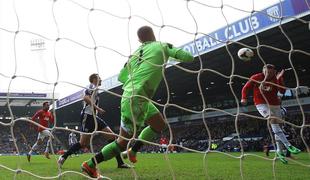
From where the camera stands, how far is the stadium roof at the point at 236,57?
11.2 m

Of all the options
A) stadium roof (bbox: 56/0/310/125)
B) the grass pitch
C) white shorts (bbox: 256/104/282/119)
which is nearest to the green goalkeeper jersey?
the grass pitch

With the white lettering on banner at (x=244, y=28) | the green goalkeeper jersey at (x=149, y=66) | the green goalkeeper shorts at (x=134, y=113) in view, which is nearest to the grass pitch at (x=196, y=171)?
the green goalkeeper shorts at (x=134, y=113)

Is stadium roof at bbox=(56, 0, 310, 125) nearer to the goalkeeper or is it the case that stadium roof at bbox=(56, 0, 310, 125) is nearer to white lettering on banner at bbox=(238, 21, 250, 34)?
white lettering on banner at bbox=(238, 21, 250, 34)

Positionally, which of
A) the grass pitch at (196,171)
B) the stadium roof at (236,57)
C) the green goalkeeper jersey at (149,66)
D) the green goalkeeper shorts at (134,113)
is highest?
the stadium roof at (236,57)

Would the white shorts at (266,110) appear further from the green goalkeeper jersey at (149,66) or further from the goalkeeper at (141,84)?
the green goalkeeper jersey at (149,66)

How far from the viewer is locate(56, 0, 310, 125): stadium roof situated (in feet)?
36.8

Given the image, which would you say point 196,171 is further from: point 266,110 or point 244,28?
point 244,28

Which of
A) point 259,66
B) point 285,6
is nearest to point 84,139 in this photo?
point 285,6

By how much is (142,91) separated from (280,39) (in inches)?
473

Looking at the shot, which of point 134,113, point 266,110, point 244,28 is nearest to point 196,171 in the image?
point 266,110

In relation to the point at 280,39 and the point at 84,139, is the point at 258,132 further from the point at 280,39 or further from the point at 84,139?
the point at 84,139

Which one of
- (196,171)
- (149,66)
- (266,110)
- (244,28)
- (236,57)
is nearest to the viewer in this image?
(149,66)

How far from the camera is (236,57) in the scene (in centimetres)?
1522

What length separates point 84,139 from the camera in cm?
584
